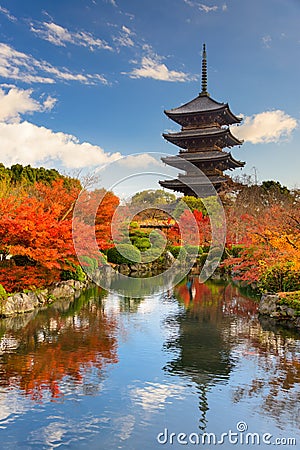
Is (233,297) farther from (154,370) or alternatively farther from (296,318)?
(154,370)

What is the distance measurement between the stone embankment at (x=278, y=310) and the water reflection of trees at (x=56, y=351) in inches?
162

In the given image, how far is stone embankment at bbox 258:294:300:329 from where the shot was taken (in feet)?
37.5

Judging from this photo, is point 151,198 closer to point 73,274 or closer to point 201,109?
point 73,274

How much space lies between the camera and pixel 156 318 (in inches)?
486

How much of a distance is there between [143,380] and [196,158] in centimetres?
2553

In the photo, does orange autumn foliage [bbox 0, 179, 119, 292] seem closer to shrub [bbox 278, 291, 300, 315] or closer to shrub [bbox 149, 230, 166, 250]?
shrub [bbox 278, 291, 300, 315]

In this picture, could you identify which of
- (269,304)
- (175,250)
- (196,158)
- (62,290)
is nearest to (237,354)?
(269,304)

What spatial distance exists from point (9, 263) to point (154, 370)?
306 inches

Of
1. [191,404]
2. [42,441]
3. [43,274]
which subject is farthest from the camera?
[43,274]

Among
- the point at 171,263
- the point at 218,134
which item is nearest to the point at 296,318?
the point at 171,263

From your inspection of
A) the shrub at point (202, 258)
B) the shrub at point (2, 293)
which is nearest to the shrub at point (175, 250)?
the shrub at point (202, 258)

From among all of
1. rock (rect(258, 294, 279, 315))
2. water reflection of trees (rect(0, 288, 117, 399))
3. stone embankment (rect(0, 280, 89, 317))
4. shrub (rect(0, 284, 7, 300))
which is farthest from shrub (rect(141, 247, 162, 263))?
shrub (rect(0, 284, 7, 300))

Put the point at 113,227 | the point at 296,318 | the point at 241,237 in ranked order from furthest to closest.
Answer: the point at 241,237, the point at 113,227, the point at 296,318

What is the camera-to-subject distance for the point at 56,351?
29.1 ft
